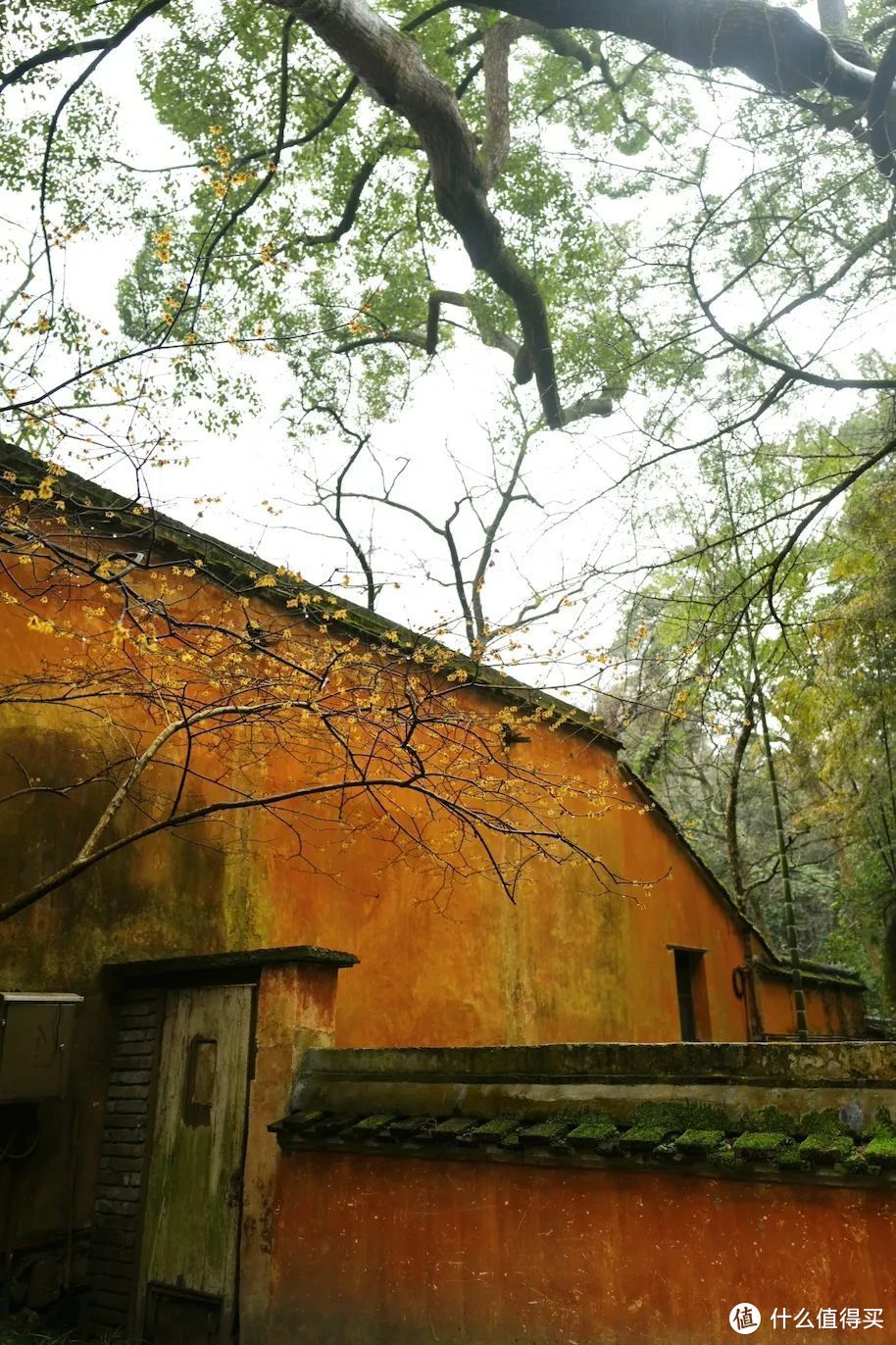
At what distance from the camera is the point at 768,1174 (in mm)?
3252

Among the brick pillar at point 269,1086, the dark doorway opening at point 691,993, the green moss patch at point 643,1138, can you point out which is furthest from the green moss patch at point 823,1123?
the dark doorway opening at point 691,993

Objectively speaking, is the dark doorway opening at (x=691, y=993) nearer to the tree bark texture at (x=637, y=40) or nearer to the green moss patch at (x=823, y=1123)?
the green moss patch at (x=823, y=1123)

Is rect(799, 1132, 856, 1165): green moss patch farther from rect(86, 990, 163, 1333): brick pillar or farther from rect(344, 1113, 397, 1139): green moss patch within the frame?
rect(86, 990, 163, 1333): brick pillar

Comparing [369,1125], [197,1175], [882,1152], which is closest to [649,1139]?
[882,1152]

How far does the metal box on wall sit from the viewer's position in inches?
191

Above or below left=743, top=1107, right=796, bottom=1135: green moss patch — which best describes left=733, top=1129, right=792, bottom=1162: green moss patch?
below

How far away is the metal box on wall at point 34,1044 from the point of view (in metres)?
4.86

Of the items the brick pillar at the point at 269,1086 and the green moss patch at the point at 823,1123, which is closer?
the green moss patch at the point at 823,1123

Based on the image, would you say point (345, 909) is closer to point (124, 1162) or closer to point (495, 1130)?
point (124, 1162)

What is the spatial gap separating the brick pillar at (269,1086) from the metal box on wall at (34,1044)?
3.77ft

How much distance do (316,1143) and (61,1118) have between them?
1.86m

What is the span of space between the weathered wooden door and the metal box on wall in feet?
1.90

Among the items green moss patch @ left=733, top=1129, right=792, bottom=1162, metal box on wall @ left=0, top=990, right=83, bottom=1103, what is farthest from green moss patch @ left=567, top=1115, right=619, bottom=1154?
metal box on wall @ left=0, top=990, right=83, bottom=1103

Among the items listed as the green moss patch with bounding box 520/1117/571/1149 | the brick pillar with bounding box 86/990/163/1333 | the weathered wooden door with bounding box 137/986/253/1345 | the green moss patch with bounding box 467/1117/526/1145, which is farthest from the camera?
the brick pillar with bounding box 86/990/163/1333
